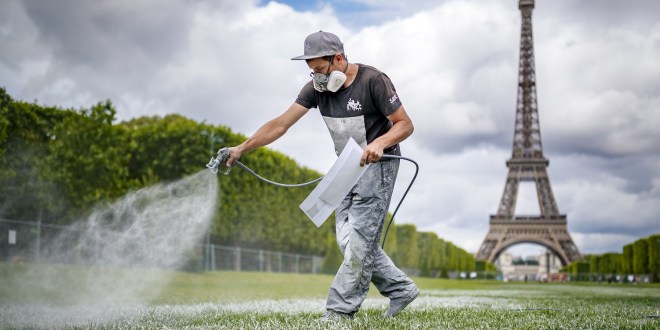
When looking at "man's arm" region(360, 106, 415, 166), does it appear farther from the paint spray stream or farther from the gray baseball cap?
the paint spray stream

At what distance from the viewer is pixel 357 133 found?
6.09 m

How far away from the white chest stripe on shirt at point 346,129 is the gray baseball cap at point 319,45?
600 millimetres

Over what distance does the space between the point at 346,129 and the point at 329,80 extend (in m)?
0.48

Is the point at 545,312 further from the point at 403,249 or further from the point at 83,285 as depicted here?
the point at 403,249

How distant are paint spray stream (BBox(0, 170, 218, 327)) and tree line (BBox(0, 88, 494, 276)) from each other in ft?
5.03

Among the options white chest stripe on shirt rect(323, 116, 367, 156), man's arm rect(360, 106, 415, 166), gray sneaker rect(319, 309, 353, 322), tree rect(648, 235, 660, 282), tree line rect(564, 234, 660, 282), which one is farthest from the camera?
tree line rect(564, 234, 660, 282)

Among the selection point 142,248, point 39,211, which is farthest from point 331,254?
point 142,248

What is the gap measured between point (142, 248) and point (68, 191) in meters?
17.3

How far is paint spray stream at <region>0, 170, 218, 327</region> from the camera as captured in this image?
8391 millimetres

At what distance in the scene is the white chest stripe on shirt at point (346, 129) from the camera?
19.9 feet

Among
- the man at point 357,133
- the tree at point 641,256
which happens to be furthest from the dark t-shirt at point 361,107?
the tree at point 641,256

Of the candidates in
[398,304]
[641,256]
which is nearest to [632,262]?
[641,256]

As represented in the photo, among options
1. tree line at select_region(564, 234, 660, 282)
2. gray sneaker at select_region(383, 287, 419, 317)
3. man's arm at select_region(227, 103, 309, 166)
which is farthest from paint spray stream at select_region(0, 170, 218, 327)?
tree line at select_region(564, 234, 660, 282)

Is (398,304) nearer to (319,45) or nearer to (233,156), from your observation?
(233,156)
